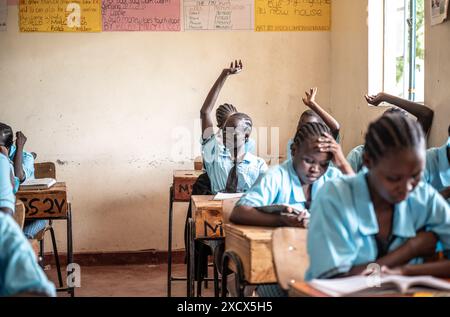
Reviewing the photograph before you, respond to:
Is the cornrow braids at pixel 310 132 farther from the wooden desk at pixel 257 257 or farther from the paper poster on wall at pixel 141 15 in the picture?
the paper poster on wall at pixel 141 15

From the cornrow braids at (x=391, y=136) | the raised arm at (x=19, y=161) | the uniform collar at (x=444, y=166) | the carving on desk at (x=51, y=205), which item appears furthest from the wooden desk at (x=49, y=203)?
the cornrow braids at (x=391, y=136)

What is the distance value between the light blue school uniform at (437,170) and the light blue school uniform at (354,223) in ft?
4.78

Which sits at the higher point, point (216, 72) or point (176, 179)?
point (216, 72)

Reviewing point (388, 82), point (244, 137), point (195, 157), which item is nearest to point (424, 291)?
point (244, 137)

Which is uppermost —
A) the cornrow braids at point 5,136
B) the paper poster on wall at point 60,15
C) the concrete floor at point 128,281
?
the paper poster on wall at point 60,15

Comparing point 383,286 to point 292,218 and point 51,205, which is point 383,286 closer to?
point 292,218

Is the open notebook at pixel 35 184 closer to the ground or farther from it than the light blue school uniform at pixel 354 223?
closer to the ground

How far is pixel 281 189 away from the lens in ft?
10.5

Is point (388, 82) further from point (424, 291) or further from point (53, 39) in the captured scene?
point (424, 291)

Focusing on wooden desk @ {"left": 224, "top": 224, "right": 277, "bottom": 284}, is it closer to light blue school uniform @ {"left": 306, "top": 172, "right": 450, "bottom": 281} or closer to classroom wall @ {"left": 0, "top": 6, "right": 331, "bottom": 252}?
light blue school uniform @ {"left": 306, "top": 172, "right": 450, "bottom": 281}

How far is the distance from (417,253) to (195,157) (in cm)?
435

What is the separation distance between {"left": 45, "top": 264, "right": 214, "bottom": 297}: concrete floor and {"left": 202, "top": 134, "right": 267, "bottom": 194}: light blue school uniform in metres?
1.01

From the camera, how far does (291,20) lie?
253 inches

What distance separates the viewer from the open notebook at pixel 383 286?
5.97 feet
